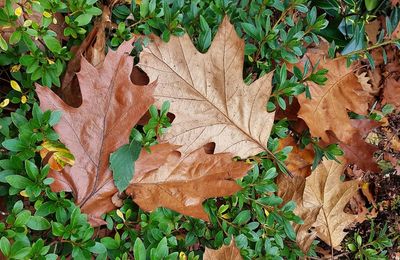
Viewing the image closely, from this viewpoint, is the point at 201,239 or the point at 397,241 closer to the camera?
the point at 201,239

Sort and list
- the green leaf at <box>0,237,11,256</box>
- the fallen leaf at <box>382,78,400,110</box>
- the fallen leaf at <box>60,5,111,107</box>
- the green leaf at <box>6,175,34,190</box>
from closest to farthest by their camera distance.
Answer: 1. the green leaf at <box>0,237,11,256</box>
2. the green leaf at <box>6,175,34,190</box>
3. the fallen leaf at <box>60,5,111,107</box>
4. the fallen leaf at <box>382,78,400,110</box>

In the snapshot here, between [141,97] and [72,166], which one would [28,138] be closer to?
[72,166]

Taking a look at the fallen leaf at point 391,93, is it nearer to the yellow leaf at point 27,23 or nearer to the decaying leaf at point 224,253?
the decaying leaf at point 224,253

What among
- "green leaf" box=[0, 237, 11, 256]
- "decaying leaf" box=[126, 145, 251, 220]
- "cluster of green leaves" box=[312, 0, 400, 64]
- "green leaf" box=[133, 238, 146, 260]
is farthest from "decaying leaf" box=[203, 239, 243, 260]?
"cluster of green leaves" box=[312, 0, 400, 64]

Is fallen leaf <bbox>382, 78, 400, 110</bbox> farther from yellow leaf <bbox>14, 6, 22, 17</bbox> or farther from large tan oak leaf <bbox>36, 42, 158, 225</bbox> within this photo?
yellow leaf <bbox>14, 6, 22, 17</bbox>

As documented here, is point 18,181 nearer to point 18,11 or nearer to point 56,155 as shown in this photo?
point 56,155

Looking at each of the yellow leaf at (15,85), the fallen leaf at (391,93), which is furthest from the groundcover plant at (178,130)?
the fallen leaf at (391,93)

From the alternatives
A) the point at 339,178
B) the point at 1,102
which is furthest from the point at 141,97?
the point at 339,178
